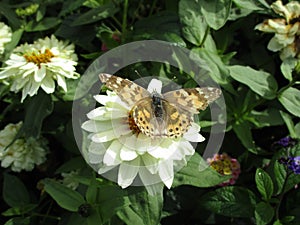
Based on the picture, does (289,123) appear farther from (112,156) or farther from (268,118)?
(112,156)

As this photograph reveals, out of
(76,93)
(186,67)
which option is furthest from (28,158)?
(186,67)

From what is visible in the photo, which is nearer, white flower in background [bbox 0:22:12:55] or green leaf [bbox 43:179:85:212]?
green leaf [bbox 43:179:85:212]

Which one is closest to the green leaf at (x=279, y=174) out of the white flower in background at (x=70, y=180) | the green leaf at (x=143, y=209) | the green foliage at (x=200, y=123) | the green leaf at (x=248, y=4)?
the green foliage at (x=200, y=123)

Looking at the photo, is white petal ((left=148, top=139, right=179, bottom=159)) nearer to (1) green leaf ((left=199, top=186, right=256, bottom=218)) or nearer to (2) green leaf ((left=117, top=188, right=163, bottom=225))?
(2) green leaf ((left=117, top=188, right=163, bottom=225))

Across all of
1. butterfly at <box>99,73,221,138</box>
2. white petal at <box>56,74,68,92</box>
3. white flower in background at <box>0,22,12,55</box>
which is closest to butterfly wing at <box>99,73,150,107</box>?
butterfly at <box>99,73,221,138</box>

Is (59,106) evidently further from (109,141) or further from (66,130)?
(109,141)

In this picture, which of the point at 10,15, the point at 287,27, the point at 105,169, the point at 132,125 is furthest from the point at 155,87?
the point at 10,15
